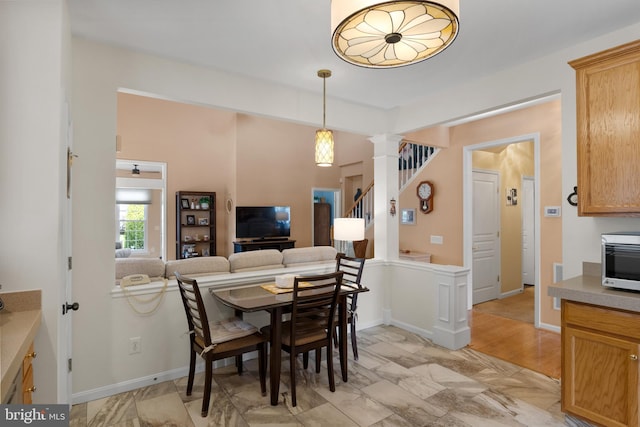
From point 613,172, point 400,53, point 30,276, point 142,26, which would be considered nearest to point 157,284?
point 30,276

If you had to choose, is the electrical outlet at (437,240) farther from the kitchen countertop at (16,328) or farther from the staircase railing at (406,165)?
the kitchen countertop at (16,328)

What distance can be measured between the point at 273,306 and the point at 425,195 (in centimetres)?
402

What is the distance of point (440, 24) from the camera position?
1.53m

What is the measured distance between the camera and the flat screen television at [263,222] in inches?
289

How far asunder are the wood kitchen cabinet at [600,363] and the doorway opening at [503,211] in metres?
2.94

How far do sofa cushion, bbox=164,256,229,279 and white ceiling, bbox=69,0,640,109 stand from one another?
1819mm

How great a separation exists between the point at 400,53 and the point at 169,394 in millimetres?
2909

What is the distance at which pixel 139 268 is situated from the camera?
3.00 metres

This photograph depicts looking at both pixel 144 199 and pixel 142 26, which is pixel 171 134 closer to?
pixel 144 199

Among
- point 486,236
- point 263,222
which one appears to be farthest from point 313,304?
point 263,222

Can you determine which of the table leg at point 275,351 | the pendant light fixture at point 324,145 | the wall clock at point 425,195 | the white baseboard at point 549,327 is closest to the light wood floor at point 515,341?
the white baseboard at point 549,327

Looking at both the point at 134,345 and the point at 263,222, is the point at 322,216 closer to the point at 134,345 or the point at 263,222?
the point at 263,222

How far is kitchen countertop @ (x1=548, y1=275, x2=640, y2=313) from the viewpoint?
78.6 inches

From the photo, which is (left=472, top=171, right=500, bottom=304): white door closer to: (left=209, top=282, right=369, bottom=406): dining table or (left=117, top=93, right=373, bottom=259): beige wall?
(left=209, top=282, right=369, bottom=406): dining table
